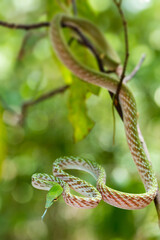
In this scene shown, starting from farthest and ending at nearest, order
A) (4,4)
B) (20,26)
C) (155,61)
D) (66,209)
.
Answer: (66,209), (4,4), (155,61), (20,26)

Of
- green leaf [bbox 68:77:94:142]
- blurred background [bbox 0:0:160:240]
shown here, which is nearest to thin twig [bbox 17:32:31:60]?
blurred background [bbox 0:0:160:240]

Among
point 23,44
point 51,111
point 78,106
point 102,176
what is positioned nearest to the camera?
point 102,176

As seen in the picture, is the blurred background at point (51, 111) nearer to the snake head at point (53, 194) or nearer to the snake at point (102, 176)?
the snake at point (102, 176)

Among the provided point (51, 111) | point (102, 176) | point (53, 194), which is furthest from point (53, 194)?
point (51, 111)

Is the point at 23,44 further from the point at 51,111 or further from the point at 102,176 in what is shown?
the point at 102,176

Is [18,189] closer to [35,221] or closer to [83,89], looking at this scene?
[35,221]

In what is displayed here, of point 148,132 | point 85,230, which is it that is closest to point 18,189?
point 85,230

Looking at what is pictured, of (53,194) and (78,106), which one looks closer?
(53,194)
